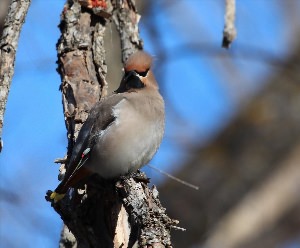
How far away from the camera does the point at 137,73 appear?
5422 millimetres

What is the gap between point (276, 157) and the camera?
6.25 metres

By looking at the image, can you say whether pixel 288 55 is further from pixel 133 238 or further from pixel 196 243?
pixel 133 238

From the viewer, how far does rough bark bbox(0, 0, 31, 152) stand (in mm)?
4388

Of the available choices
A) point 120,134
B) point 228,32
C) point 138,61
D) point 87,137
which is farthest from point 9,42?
point 228,32

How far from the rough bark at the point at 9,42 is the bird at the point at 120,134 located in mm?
612

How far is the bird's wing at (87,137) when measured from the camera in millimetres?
4812

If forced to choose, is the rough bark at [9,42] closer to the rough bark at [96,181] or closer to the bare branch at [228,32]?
the rough bark at [96,181]

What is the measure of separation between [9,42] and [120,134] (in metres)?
0.85

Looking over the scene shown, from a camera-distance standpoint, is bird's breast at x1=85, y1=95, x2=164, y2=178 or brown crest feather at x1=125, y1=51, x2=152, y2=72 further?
brown crest feather at x1=125, y1=51, x2=152, y2=72

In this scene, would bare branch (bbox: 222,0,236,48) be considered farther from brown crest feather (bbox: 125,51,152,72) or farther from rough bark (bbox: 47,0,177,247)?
rough bark (bbox: 47,0,177,247)

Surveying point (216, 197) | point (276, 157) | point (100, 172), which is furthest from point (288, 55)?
point (100, 172)

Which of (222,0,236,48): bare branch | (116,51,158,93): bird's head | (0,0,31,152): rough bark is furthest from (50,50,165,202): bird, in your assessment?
(0,0,31,152): rough bark

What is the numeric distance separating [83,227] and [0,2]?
5.53ft

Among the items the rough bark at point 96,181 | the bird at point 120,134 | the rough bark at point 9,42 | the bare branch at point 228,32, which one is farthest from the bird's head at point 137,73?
the rough bark at point 9,42
